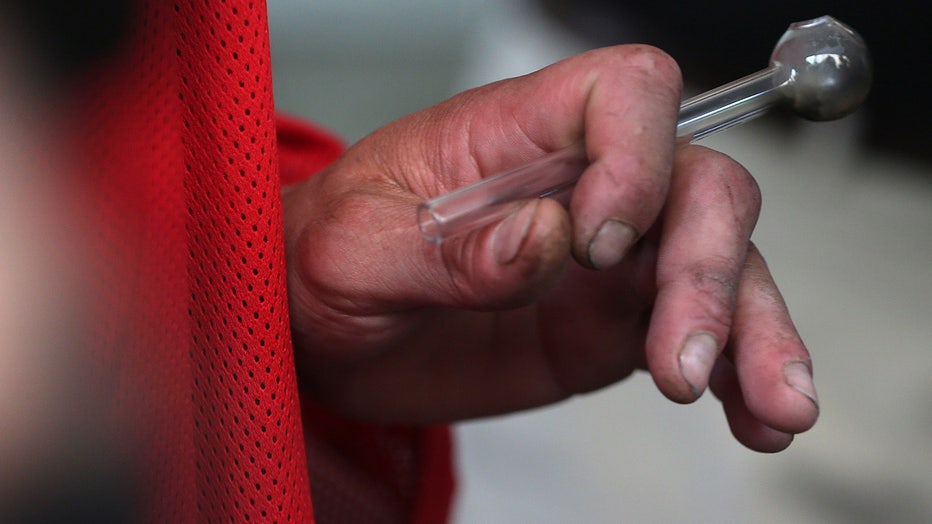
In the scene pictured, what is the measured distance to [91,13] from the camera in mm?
180

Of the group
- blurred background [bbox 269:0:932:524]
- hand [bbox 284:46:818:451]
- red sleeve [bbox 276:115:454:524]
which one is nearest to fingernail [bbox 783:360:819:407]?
hand [bbox 284:46:818:451]

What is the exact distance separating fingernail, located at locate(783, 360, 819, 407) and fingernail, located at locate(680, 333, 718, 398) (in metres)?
0.02

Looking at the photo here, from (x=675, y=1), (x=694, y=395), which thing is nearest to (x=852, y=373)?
(x=675, y=1)

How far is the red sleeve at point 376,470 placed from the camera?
0.29 m

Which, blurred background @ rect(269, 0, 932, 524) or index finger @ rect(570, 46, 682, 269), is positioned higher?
index finger @ rect(570, 46, 682, 269)

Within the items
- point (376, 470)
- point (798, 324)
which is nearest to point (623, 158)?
point (376, 470)

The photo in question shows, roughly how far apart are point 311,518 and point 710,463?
10.8 inches

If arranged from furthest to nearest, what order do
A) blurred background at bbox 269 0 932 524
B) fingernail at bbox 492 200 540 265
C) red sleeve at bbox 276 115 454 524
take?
blurred background at bbox 269 0 932 524 → red sleeve at bbox 276 115 454 524 → fingernail at bbox 492 200 540 265

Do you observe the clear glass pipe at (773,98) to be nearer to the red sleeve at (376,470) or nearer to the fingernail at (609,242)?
the fingernail at (609,242)

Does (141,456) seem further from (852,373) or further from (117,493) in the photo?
(852,373)

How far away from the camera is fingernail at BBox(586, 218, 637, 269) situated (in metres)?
0.16

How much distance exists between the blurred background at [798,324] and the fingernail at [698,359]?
27 centimetres

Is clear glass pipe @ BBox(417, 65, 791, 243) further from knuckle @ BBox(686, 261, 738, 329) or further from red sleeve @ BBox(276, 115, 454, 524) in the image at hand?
red sleeve @ BBox(276, 115, 454, 524)

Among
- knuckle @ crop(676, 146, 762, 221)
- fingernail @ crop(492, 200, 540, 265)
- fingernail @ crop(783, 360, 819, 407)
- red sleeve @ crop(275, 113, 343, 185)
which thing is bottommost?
red sleeve @ crop(275, 113, 343, 185)
